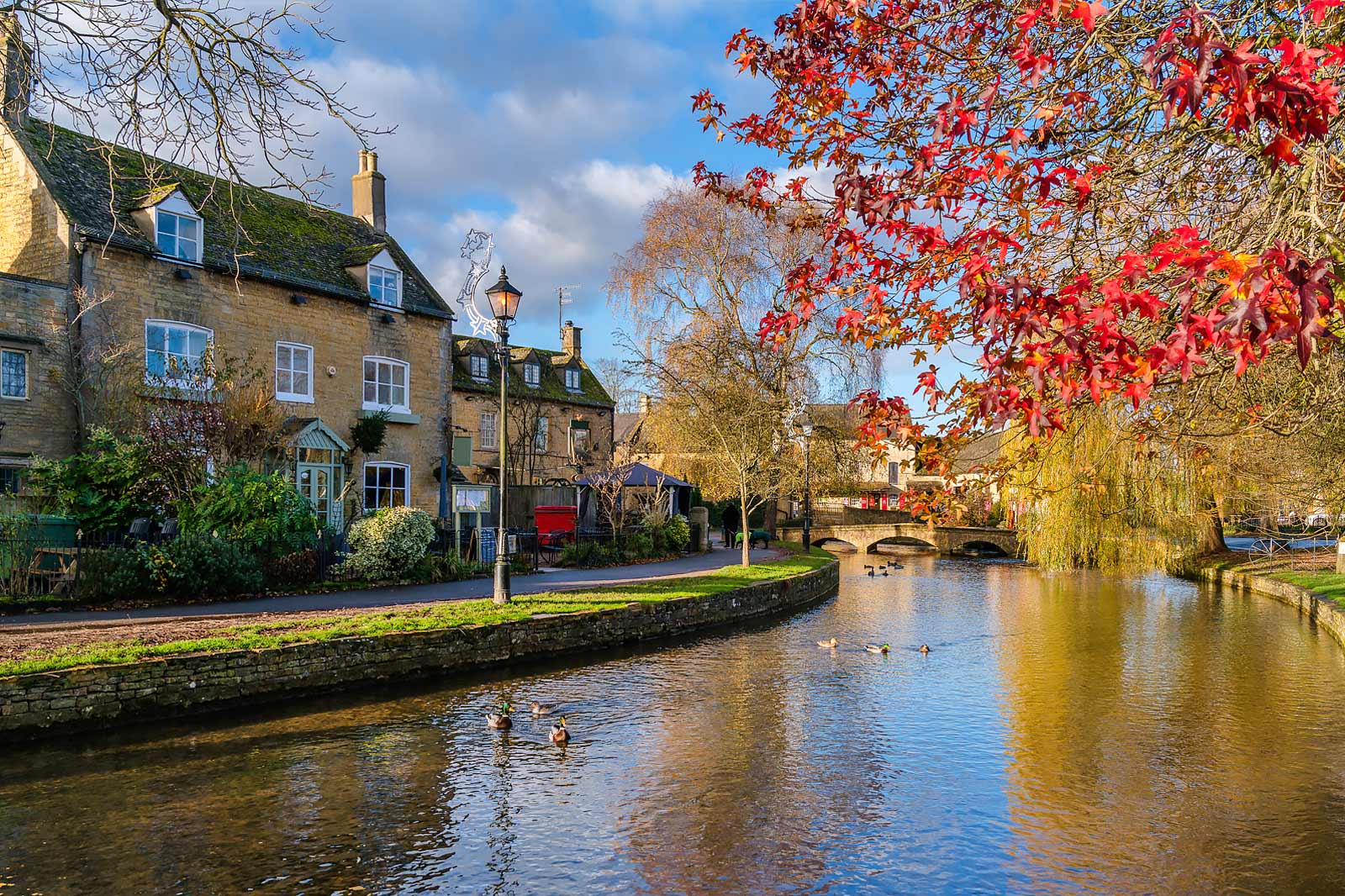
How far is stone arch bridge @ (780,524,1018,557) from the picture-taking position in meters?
47.1

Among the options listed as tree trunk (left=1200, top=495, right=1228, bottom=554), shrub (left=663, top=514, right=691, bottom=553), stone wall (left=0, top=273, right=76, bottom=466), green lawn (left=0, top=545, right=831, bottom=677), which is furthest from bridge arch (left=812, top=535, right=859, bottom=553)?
stone wall (left=0, top=273, right=76, bottom=466)

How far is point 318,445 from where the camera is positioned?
24.3m

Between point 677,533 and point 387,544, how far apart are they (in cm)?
1363

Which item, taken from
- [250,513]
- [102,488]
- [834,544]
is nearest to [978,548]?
[834,544]

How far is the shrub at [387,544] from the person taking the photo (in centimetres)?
1952

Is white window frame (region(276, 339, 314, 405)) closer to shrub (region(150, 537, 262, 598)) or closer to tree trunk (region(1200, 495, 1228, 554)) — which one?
shrub (region(150, 537, 262, 598))

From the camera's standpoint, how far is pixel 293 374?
25.5 metres

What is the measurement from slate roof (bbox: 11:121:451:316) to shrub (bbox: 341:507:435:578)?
5.91 metres

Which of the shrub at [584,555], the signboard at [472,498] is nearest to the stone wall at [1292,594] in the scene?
the shrub at [584,555]

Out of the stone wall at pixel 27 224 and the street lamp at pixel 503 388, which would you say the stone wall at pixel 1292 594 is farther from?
the stone wall at pixel 27 224

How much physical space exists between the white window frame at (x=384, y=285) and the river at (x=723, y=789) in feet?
53.6

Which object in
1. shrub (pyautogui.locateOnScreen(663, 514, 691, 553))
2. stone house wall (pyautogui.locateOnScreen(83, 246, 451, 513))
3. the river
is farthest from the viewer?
shrub (pyautogui.locateOnScreen(663, 514, 691, 553))

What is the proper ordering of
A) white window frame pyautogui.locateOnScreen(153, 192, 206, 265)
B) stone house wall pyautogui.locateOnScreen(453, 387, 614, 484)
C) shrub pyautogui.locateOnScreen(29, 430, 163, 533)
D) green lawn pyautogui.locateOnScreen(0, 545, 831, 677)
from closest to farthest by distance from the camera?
green lawn pyautogui.locateOnScreen(0, 545, 831, 677) < shrub pyautogui.locateOnScreen(29, 430, 163, 533) < white window frame pyautogui.locateOnScreen(153, 192, 206, 265) < stone house wall pyautogui.locateOnScreen(453, 387, 614, 484)

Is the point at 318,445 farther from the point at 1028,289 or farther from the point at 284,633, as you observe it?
the point at 1028,289
